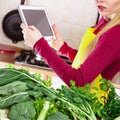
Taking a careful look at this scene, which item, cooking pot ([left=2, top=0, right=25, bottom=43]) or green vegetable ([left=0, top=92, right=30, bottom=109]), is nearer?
green vegetable ([left=0, top=92, right=30, bottom=109])

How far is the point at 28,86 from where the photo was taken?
2.69 ft

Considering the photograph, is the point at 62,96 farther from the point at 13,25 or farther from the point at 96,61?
the point at 13,25

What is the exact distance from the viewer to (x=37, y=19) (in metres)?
1.70

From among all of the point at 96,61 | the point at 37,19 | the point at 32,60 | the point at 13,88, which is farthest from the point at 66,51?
the point at 13,88

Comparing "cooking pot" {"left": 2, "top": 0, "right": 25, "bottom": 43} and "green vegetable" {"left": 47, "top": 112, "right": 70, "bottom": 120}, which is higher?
"green vegetable" {"left": 47, "top": 112, "right": 70, "bottom": 120}

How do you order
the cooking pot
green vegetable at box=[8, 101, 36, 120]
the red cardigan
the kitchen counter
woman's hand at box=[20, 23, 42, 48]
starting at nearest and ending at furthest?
green vegetable at box=[8, 101, 36, 120], the red cardigan, woman's hand at box=[20, 23, 42, 48], the kitchen counter, the cooking pot

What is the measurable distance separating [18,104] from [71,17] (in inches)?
72.1

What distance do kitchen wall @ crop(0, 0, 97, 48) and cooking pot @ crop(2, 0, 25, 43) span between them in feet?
0.19

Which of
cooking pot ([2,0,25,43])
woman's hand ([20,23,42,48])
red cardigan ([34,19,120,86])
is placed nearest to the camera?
red cardigan ([34,19,120,86])

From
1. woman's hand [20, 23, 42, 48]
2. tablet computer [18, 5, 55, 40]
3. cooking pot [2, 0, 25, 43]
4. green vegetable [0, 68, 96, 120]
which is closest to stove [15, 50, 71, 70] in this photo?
cooking pot [2, 0, 25, 43]

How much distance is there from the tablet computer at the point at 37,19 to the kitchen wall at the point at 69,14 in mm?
741

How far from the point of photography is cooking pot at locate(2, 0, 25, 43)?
2.44 m

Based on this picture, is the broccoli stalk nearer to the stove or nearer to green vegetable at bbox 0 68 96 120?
green vegetable at bbox 0 68 96 120

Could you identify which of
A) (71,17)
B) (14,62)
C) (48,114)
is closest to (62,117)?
(48,114)
